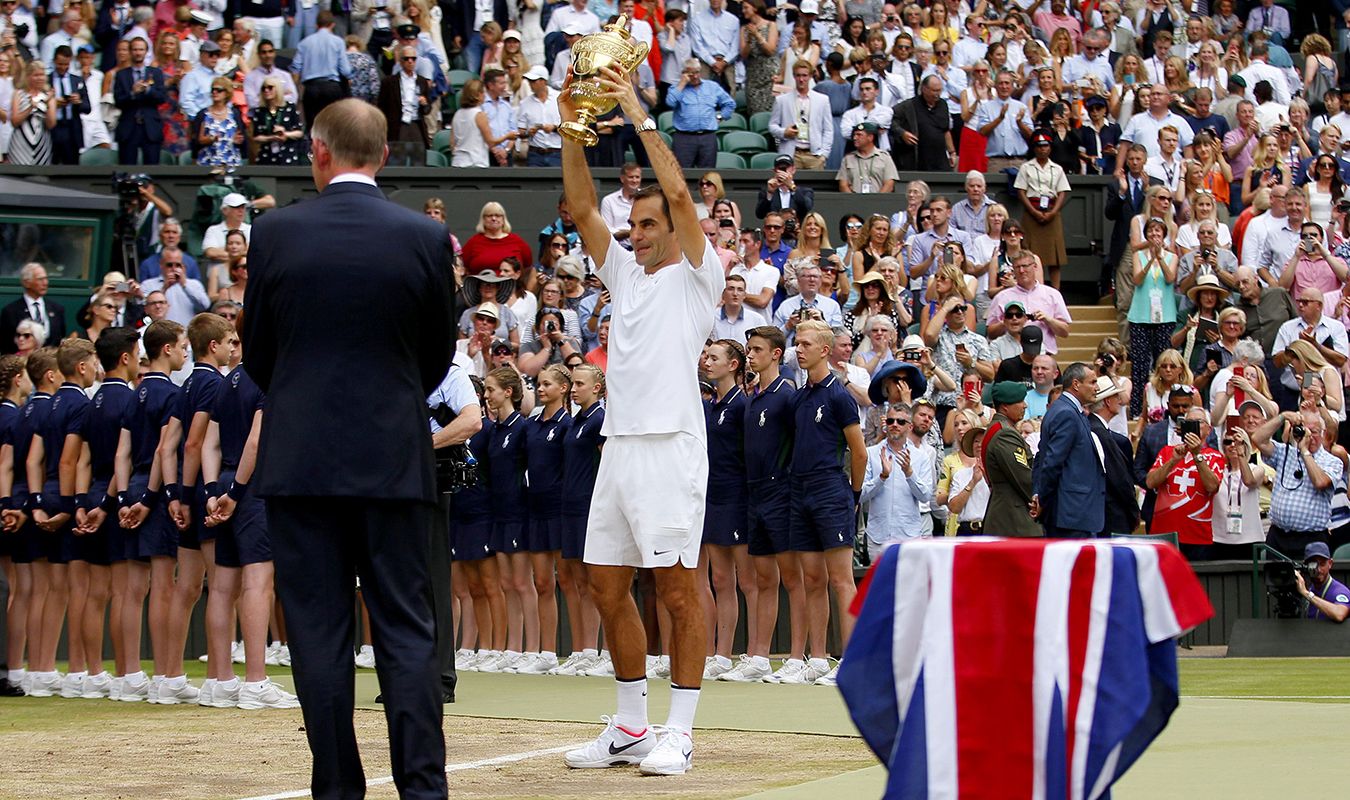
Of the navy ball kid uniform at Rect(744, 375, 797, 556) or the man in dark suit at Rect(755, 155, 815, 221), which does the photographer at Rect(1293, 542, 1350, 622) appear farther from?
the man in dark suit at Rect(755, 155, 815, 221)

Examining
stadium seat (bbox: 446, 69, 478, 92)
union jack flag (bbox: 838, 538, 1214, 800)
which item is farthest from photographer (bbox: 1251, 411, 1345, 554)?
union jack flag (bbox: 838, 538, 1214, 800)

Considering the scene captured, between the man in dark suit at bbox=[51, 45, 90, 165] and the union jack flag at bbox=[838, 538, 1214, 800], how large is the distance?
57.1ft

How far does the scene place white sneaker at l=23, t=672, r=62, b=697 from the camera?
41.5ft

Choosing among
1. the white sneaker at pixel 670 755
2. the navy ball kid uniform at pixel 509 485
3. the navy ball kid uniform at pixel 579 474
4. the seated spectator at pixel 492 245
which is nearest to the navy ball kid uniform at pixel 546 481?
the navy ball kid uniform at pixel 509 485

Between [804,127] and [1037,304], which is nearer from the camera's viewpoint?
[1037,304]

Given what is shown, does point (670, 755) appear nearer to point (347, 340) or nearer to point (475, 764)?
point (475, 764)

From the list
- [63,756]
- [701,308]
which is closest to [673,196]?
[701,308]

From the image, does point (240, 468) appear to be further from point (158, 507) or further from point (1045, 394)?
point (1045, 394)

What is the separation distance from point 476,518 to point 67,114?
28.6 feet

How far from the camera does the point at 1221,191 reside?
923 inches

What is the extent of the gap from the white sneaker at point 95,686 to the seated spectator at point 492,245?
25.7 ft

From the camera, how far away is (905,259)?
67.3 ft

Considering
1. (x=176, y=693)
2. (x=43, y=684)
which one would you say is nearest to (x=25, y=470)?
(x=43, y=684)

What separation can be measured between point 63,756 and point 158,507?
10.6 feet
